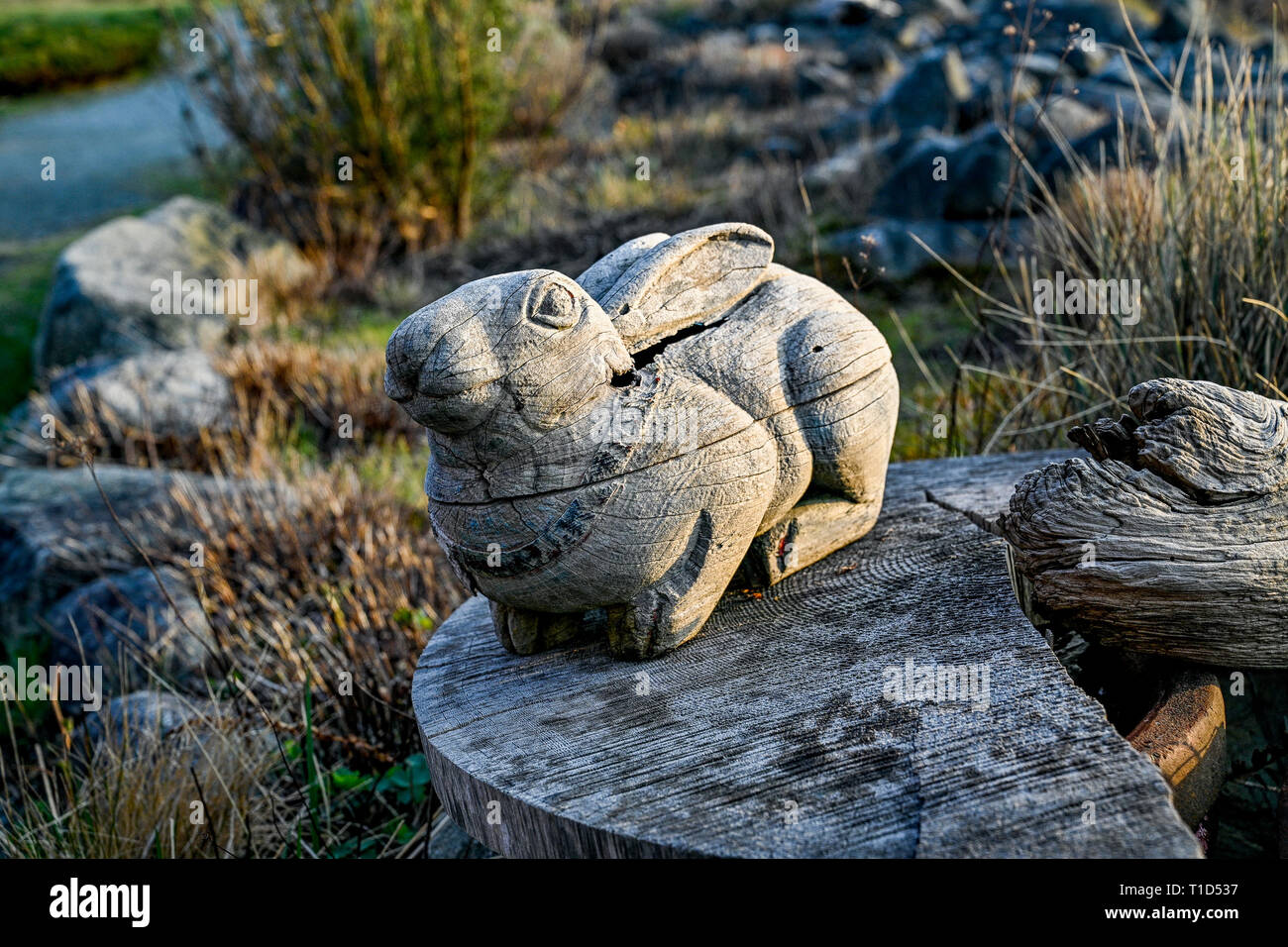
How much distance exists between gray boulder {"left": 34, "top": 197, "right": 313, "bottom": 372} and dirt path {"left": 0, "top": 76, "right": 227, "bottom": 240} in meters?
1.96

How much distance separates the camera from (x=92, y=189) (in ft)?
38.2

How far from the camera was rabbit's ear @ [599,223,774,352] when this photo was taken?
218cm

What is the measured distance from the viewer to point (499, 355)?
1.90 m

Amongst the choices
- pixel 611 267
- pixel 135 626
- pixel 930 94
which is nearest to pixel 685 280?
pixel 611 267

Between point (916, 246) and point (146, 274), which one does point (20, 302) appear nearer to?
point (146, 274)

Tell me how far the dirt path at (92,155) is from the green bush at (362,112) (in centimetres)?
156

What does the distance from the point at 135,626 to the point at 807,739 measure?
10.3ft

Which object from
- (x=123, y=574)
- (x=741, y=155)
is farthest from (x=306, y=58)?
(x=123, y=574)

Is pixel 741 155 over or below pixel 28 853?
over

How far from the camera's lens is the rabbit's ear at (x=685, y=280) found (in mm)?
2184

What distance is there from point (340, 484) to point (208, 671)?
3.78ft

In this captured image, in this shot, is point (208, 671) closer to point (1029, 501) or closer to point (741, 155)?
point (1029, 501)

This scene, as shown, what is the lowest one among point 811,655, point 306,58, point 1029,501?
point 811,655

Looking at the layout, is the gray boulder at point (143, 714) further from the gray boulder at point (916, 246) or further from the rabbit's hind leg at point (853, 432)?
the gray boulder at point (916, 246)
